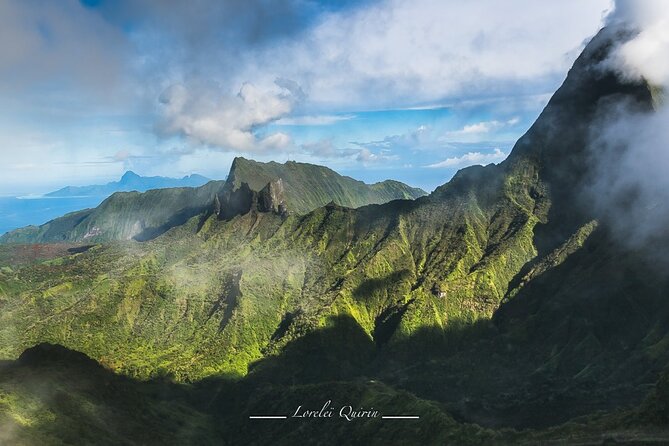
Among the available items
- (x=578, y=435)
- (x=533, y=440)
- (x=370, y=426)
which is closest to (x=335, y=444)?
(x=370, y=426)

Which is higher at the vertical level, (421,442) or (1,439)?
(1,439)

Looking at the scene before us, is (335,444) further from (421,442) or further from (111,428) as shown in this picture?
(111,428)

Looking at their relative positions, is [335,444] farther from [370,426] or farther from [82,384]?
[82,384]

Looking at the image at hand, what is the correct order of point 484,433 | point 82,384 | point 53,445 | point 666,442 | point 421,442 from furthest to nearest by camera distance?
point 82,384, point 421,442, point 484,433, point 53,445, point 666,442

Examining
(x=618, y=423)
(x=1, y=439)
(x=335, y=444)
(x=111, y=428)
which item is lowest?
(x=335, y=444)

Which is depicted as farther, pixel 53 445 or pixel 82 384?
pixel 82 384

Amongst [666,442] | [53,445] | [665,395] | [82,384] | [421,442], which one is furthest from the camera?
[82,384]

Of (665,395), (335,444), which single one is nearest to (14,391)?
(335,444)

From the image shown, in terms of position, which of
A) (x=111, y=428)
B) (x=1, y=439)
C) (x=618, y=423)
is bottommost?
(x=618, y=423)

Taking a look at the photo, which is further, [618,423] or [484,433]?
[484,433]
